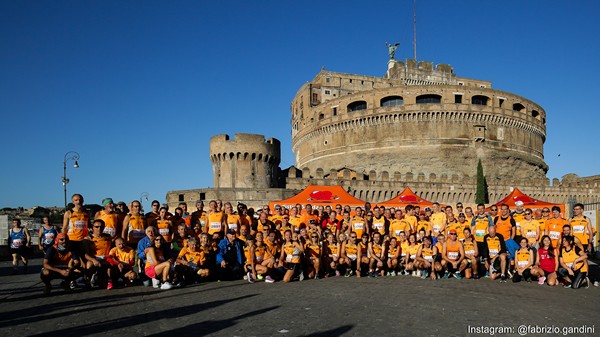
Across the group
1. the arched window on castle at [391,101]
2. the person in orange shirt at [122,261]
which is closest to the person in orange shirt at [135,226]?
the person in orange shirt at [122,261]

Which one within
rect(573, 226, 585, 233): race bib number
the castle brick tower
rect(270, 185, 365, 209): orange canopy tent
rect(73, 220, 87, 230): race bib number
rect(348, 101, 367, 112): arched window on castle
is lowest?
rect(573, 226, 585, 233): race bib number

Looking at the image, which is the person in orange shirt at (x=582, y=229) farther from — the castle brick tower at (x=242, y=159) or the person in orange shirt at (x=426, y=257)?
the castle brick tower at (x=242, y=159)

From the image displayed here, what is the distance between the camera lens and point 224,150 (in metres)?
34.9

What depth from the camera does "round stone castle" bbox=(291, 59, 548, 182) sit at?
54.6 metres

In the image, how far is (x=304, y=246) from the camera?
11.4 m

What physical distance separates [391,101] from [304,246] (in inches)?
1947

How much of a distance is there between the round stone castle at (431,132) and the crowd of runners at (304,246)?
135 feet

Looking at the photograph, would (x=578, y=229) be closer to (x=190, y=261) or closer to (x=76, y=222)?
(x=190, y=261)

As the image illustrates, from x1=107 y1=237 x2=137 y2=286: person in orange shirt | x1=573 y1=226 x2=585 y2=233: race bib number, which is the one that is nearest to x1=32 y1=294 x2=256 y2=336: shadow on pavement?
x1=107 y1=237 x2=137 y2=286: person in orange shirt

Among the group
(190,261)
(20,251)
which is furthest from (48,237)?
(190,261)

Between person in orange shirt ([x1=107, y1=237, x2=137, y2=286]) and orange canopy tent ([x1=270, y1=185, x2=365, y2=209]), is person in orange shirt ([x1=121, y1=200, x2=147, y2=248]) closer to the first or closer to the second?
person in orange shirt ([x1=107, y1=237, x2=137, y2=286])

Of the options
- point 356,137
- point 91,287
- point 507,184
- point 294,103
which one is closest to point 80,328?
point 91,287

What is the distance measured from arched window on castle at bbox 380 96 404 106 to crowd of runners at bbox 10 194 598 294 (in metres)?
46.5

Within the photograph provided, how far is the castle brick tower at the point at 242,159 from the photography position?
34719mm
